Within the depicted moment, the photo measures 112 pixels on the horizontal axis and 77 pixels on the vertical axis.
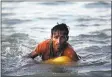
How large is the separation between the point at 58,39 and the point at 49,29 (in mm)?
141

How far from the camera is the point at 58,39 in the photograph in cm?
339

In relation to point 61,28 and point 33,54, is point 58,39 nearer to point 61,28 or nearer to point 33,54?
point 61,28

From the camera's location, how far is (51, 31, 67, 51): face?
3391 mm

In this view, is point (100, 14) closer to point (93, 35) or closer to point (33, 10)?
point (93, 35)

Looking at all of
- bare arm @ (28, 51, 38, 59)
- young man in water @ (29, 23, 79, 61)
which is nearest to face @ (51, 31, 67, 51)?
young man in water @ (29, 23, 79, 61)

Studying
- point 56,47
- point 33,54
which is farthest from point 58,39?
point 33,54

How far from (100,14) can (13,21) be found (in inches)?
30.6

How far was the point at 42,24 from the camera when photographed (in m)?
3.52

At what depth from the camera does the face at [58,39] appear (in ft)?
11.1

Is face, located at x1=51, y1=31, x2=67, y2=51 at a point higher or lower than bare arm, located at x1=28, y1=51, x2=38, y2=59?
higher

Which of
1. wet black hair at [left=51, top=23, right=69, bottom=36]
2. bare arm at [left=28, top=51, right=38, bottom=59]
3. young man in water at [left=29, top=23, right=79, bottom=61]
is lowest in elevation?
bare arm at [left=28, top=51, right=38, bottom=59]

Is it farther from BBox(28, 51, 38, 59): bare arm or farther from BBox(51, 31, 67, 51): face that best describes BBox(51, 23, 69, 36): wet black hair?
BBox(28, 51, 38, 59): bare arm

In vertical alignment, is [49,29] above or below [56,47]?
above

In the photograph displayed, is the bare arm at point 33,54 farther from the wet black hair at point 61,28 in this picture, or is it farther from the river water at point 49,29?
the wet black hair at point 61,28
